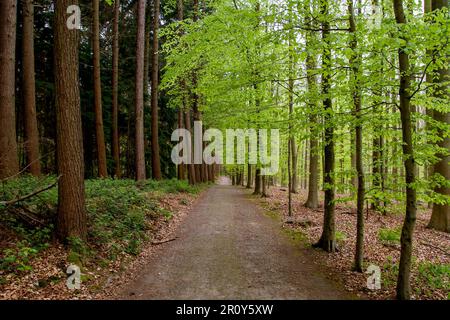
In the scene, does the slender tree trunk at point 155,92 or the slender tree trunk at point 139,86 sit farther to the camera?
the slender tree trunk at point 155,92

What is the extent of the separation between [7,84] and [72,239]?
20.0 feet

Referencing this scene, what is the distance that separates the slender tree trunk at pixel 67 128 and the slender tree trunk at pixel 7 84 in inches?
140

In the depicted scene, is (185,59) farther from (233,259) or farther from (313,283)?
(313,283)

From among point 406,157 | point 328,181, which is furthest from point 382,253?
point 406,157

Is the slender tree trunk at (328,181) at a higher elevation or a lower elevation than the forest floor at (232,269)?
higher

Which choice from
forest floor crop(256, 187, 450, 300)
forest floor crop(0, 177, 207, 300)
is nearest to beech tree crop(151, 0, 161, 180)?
forest floor crop(0, 177, 207, 300)

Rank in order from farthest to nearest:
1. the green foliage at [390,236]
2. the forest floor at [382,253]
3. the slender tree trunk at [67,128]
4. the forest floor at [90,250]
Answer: the green foliage at [390,236] < the slender tree trunk at [67,128] < the forest floor at [382,253] < the forest floor at [90,250]

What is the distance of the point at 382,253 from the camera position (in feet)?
28.2

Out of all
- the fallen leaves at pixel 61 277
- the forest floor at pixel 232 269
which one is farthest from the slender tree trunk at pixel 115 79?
the fallen leaves at pixel 61 277

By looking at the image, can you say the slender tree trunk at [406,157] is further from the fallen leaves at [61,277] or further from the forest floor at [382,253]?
the fallen leaves at [61,277]

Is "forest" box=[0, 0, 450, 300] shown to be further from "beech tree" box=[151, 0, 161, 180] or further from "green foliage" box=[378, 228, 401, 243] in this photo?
"beech tree" box=[151, 0, 161, 180]

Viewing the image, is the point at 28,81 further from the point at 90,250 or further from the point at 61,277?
the point at 61,277

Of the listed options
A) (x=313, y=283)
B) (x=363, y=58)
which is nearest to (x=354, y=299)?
(x=313, y=283)

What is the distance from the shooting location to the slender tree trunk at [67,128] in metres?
6.43
